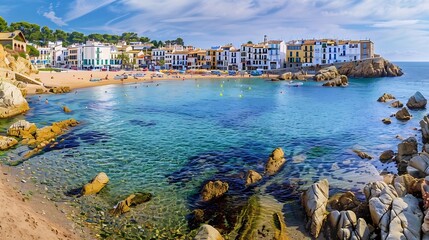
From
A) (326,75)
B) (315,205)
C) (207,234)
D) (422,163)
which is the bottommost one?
(207,234)

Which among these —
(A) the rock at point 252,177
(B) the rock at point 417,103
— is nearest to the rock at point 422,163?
(A) the rock at point 252,177

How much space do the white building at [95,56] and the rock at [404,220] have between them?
5697 inches

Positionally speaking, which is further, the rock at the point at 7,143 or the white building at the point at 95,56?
the white building at the point at 95,56

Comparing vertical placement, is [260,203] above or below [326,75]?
below

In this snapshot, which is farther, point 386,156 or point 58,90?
point 58,90

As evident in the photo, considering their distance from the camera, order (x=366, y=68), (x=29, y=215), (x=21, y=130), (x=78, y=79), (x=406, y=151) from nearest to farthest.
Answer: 1. (x=29, y=215)
2. (x=406, y=151)
3. (x=21, y=130)
4. (x=78, y=79)
5. (x=366, y=68)

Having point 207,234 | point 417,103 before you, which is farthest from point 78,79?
point 207,234

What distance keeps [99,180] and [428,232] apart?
1701 centimetres

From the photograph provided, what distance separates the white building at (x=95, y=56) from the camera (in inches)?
5733

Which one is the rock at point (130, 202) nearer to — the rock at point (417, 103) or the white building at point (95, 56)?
the rock at point (417, 103)

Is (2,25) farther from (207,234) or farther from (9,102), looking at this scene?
(207,234)

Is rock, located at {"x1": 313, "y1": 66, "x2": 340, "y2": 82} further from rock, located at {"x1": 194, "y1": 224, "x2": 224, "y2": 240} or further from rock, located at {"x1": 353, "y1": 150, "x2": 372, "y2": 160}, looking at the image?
rock, located at {"x1": 194, "y1": 224, "x2": 224, "y2": 240}

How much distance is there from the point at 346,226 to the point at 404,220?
219cm

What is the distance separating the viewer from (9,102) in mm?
46562
